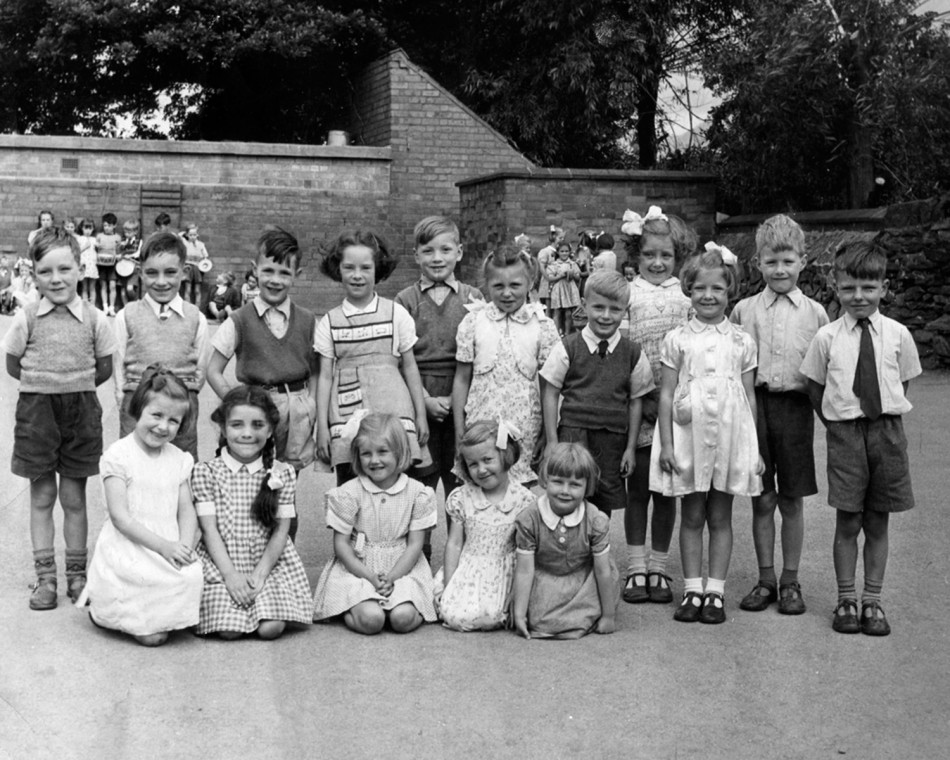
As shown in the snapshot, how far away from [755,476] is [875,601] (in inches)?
26.4

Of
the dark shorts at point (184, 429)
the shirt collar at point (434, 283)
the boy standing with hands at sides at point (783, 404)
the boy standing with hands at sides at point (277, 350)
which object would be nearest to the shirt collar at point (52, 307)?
the dark shorts at point (184, 429)

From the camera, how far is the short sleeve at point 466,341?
561cm

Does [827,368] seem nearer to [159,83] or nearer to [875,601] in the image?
[875,601]

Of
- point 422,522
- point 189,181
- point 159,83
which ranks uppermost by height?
point 159,83

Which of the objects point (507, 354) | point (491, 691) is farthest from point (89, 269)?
point (491, 691)

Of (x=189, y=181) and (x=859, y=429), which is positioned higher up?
(x=189, y=181)

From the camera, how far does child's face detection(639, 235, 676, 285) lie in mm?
5594

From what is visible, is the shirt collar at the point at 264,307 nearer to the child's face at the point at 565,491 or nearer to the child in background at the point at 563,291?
the child's face at the point at 565,491

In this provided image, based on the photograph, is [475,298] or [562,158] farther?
[562,158]

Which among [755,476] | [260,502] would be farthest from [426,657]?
[755,476]

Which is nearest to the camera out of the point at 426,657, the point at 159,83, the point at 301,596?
the point at 426,657

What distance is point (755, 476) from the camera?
5.17 metres

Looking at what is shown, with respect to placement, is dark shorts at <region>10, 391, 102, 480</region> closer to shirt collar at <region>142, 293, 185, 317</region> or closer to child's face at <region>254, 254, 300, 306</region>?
shirt collar at <region>142, 293, 185, 317</region>

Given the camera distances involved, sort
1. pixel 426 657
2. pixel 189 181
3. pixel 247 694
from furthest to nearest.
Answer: pixel 189 181 → pixel 426 657 → pixel 247 694
